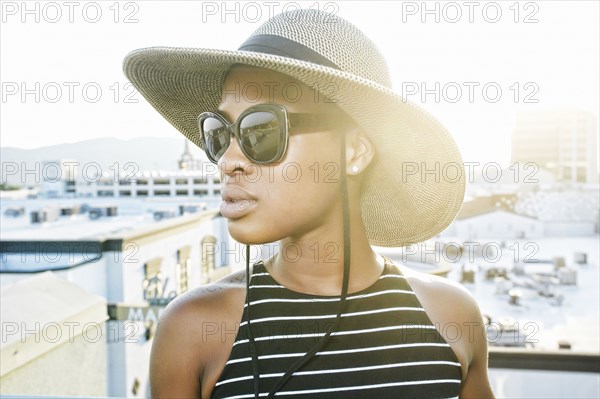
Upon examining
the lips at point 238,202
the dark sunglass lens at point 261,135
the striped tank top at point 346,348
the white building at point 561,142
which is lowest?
the striped tank top at point 346,348

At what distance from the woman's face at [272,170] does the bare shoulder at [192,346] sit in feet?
0.78

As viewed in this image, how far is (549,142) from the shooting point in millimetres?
67000

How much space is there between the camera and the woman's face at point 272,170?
1132mm

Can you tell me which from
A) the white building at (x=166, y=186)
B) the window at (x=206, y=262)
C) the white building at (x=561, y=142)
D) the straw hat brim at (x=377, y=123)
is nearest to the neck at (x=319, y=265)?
the straw hat brim at (x=377, y=123)

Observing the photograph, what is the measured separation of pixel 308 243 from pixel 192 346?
41 cm

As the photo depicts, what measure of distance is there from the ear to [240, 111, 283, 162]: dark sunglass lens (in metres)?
0.24

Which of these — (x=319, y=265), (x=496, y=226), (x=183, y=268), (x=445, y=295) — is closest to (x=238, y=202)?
(x=319, y=265)

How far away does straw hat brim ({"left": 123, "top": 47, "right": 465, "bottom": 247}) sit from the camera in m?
1.09

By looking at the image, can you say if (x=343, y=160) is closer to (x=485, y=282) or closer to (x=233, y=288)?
(x=233, y=288)

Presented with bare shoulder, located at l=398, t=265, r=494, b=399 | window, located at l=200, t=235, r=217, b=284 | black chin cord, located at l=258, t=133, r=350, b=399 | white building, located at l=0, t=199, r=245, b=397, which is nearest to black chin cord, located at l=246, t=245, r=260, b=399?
black chin cord, located at l=258, t=133, r=350, b=399

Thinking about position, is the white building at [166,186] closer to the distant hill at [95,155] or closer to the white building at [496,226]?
the distant hill at [95,155]

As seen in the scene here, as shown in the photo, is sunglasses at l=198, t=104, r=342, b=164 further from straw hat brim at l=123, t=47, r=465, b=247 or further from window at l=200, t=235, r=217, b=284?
window at l=200, t=235, r=217, b=284

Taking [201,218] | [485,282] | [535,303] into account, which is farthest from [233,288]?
[485,282]

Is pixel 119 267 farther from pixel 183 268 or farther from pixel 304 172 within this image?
pixel 304 172
